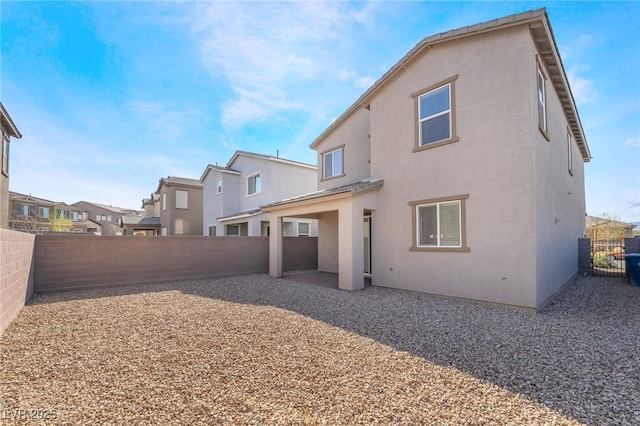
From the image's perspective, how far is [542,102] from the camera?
28.1 feet

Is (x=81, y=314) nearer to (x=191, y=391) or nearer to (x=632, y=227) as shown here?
(x=191, y=391)

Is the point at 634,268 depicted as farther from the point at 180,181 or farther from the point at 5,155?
the point at 180,181

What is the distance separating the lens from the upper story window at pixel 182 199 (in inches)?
1036

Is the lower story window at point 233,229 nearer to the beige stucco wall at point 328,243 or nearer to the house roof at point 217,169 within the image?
the house roof at point 217,169

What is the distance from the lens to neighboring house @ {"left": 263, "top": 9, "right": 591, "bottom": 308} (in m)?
7.32

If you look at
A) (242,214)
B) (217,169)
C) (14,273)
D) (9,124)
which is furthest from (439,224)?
(9,124)

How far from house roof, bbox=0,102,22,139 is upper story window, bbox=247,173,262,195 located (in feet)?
40.7

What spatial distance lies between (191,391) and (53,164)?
2540 cm

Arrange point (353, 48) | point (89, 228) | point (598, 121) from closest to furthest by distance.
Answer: point (353, 48), point (598, 121), point (89, 228)

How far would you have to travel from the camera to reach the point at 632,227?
70.9 feet

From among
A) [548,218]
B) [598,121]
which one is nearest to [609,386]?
[548,218]

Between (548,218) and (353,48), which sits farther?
(353,48)

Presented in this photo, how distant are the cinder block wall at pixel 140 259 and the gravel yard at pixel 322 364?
2.63 metres

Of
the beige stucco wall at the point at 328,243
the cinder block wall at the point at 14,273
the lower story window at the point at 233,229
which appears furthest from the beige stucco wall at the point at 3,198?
the beige stucco wall at the point at 328,243
